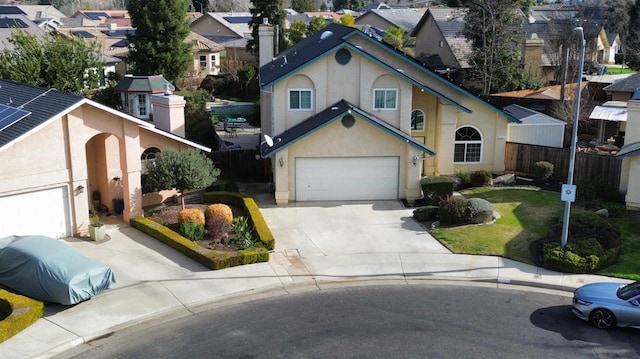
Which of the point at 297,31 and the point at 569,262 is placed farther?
the point at 297,31

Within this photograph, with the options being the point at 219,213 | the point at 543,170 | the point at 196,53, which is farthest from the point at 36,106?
the point at 196,53

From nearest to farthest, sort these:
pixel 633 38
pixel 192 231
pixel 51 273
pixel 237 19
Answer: pixel 51 273
pixel 192 231
pixel 633 38
pixel 237 19

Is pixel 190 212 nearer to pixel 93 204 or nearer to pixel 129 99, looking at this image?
pixel 93 204

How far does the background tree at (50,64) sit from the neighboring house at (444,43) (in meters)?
29.8

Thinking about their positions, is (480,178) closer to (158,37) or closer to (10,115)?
(10,115)

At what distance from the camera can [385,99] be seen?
31266mm

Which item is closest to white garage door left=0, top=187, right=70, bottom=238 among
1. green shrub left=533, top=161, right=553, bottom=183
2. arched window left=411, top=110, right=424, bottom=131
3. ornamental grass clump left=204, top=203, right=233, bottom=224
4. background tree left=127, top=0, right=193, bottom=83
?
ornamental grass clump left=204, top=203, right=233, bottom=224

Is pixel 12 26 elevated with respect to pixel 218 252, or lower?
elevated

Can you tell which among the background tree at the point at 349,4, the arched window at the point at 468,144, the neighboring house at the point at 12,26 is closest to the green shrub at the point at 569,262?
the arched window at the point at 468,144

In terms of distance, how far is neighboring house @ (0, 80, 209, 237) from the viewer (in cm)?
2323

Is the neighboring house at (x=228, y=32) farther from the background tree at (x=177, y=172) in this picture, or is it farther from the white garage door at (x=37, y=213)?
the white garage door at (x=37, y=213)

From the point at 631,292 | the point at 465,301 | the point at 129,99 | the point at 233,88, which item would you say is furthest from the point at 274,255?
the point at 233,88

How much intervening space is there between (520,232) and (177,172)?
1423 centimetres

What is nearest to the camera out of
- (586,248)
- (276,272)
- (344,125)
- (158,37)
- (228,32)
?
(276,272)
